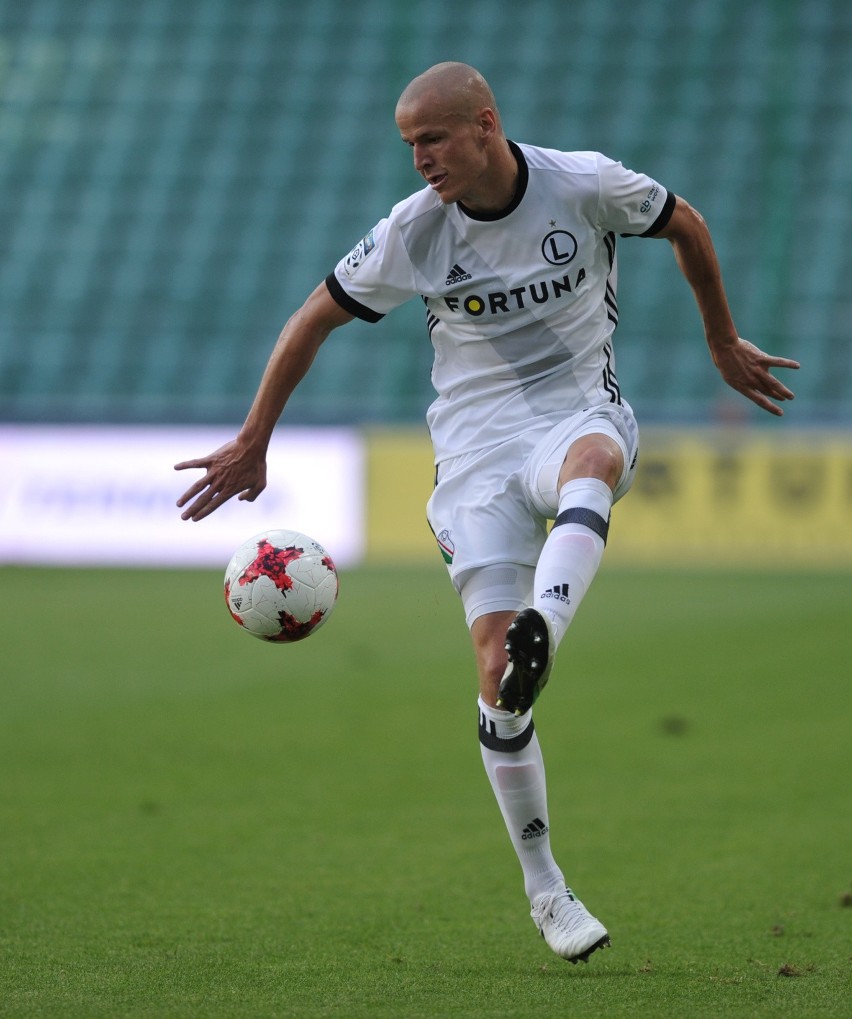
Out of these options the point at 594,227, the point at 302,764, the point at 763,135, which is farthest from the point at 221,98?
the point at 594,227

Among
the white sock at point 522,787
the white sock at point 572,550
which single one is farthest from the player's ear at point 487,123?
the white sock at point 522,787

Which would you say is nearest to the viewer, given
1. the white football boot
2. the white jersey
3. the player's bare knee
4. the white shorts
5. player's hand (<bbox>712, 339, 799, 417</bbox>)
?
the white football boot

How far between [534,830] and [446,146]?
6.16 feet

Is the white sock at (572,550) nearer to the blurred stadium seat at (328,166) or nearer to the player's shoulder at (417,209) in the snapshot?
the player's shoulder at (417,209)

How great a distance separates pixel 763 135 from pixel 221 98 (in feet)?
21.1

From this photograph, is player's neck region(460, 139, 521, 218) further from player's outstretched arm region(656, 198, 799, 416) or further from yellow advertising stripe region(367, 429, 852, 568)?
yellow advertising stripe region(367, 429, 852, 568)

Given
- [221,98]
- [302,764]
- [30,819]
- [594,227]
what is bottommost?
[221,98]

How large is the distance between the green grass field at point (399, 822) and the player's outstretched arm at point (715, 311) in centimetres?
158

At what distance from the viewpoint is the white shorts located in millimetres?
4449

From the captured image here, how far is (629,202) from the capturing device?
4.57 metres

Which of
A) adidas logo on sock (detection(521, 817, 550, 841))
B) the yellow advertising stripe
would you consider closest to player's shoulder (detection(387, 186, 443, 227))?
adidas logo on sock (detection(521, 817, 550, 841))

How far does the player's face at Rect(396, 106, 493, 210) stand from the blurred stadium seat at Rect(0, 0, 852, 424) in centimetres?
1234

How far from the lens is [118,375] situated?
17.6 meters

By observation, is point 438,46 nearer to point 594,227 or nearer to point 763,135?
point 763,135
